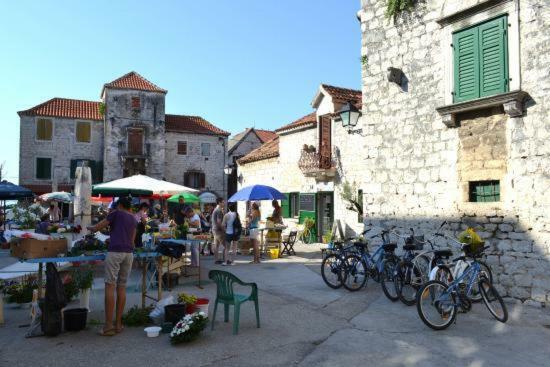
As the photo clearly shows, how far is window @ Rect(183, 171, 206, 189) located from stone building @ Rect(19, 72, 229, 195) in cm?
57

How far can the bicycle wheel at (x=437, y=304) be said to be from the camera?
19.3 ft

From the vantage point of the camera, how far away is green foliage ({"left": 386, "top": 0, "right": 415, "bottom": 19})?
902cm

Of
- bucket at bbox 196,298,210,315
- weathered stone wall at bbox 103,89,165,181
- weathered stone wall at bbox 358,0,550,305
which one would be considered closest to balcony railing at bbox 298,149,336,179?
weathered stone wall at bbox 358,0,550,305

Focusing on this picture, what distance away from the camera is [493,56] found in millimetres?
7633

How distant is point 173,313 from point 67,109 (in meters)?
32.8

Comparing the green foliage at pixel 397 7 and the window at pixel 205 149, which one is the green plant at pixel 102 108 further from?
the green foliage at pixel 397 7

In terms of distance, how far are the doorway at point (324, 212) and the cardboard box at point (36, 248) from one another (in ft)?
39.0

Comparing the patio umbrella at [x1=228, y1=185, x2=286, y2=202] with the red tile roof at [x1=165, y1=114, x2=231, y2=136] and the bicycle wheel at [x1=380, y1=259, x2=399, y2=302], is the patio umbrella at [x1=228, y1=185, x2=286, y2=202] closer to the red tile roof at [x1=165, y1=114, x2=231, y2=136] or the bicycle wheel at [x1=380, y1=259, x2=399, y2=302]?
the bicycle wheel at [x1=380, y1=259, x2=399, y2=302]

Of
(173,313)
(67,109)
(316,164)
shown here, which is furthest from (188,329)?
(67,109)

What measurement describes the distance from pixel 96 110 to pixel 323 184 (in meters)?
24.7

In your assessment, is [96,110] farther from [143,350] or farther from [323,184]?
[143,350]

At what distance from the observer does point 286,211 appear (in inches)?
761

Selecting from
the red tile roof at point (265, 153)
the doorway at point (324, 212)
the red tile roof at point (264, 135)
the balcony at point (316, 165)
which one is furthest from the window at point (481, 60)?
the red tile roof at point (264, 135)

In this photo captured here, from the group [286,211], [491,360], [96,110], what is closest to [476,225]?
[491,360]
